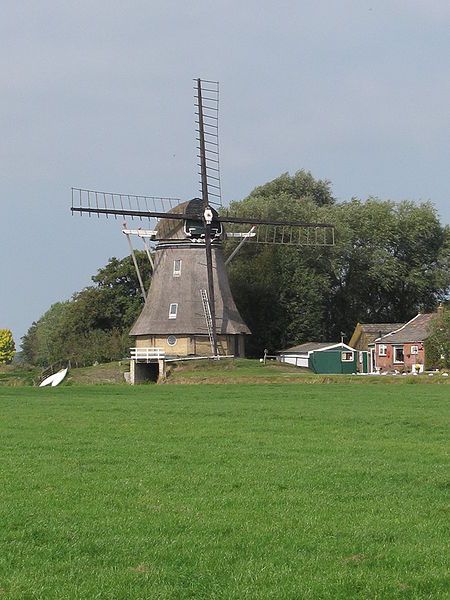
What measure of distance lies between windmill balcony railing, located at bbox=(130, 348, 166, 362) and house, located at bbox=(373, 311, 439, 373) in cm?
1701

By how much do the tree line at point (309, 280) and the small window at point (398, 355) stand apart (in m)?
7.23

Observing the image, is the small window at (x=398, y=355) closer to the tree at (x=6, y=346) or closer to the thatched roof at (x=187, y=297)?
the thatched roof at (x=187, y=297)

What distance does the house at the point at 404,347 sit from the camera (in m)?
71.1

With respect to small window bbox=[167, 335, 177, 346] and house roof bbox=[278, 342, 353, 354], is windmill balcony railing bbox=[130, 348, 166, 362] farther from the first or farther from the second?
house roof bbox=[278, 342, 353, 354]

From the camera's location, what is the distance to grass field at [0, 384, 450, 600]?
9.14m

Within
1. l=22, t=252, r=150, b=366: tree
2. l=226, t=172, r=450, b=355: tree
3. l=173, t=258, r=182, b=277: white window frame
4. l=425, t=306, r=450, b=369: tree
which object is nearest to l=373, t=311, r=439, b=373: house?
l=425, t=306, r=450, b=369: tree

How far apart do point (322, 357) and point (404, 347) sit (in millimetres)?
5720

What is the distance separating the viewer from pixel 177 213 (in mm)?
69375

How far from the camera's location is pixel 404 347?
72625 mm

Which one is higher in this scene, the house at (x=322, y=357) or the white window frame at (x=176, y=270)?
the white window frame at (x=176, y=270)

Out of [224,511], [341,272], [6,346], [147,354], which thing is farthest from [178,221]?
[6,346]

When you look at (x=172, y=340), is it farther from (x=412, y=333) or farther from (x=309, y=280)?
(x=412, y=333)

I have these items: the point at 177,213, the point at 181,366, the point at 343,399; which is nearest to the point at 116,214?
the point at 177,213

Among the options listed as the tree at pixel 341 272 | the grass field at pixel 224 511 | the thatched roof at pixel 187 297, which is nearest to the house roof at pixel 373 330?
the tree at pixel 341 272
